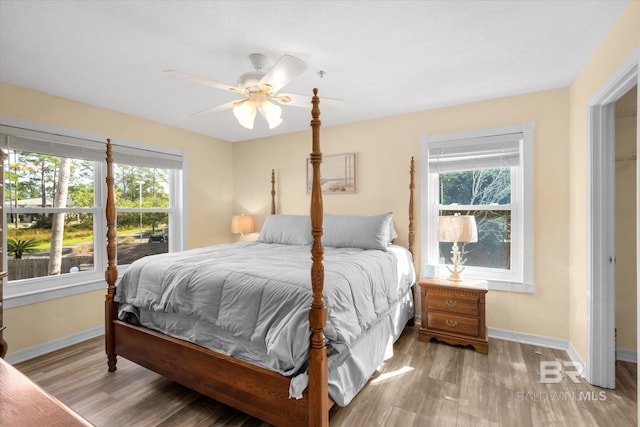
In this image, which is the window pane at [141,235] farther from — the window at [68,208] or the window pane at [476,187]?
the window pane at [476,187]

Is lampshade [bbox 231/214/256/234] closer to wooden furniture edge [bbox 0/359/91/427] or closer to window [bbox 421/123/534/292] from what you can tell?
window [bbox 421/123/534/292]

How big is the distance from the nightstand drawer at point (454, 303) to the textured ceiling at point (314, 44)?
6.25 feet

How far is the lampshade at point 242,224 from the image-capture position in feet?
14.4

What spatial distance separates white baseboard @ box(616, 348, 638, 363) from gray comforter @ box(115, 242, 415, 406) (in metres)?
1.91

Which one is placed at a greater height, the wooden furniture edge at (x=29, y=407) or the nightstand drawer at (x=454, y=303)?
the wooden furniture edge at (x=29, y=407)

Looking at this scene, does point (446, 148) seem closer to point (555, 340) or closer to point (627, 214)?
point (627, 214)

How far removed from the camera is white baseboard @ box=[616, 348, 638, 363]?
2521 mm

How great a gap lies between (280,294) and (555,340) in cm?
272

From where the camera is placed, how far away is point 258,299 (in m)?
1.79

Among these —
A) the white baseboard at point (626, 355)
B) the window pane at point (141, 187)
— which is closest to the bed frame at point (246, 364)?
the window pane at point (141, 187)

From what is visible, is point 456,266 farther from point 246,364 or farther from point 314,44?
point 314,44

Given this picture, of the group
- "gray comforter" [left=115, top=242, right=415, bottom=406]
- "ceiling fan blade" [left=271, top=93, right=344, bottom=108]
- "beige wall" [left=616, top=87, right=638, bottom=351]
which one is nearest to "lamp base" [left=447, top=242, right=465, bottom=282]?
"gray comforter" [left=115, top=242, right=415, bottom=406]

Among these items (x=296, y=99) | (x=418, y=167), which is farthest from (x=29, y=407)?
(x=418, y=167)

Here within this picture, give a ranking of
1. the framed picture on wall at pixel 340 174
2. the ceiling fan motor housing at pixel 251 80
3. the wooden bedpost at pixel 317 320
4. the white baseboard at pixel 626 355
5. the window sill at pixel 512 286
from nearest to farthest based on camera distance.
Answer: the wooden bedpost at pixel 317 320
the ceiling fan motor housing at pixel 251 80
the white baseboard at pixel 626 355
the window sill at pixel 512 286
the framed picture on wall at pixel 340 174
